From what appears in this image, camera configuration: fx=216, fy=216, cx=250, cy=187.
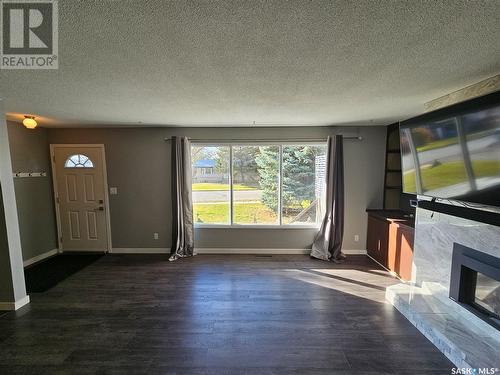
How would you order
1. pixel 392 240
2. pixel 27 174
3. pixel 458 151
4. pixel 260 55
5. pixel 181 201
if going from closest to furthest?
pixel 260 55 < pixel 458 151 < pixel 392 240 < pixel 27 174 < pixel 181 201

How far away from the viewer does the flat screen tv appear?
1624 millimetres

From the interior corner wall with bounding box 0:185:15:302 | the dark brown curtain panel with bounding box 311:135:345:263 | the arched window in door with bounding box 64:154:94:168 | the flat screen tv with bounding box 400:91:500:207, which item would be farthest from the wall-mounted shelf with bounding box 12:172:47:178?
the flat screen tv with bounding box 400:91:500:207

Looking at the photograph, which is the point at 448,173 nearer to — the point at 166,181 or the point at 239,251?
the point at 239,251

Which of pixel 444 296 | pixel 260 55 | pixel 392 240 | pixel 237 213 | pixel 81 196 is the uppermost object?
pixel 260 55

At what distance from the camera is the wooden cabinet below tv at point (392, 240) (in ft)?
9.86

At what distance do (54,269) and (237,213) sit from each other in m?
3.09

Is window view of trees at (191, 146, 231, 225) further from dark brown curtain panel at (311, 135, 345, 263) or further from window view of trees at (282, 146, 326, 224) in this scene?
dark brown curtain panel at (311, 135, 345, 263)

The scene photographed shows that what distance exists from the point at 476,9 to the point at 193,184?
3885mm

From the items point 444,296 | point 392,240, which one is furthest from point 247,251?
point 444,296

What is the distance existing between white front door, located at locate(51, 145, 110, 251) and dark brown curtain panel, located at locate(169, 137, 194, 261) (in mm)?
1349

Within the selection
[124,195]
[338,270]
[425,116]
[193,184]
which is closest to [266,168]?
[193,184]

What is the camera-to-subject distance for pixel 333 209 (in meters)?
3.87

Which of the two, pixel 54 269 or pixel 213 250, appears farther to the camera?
pixel 213 250

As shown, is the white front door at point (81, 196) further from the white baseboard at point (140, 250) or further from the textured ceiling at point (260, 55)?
the textured ceiling at point (260, 55)
